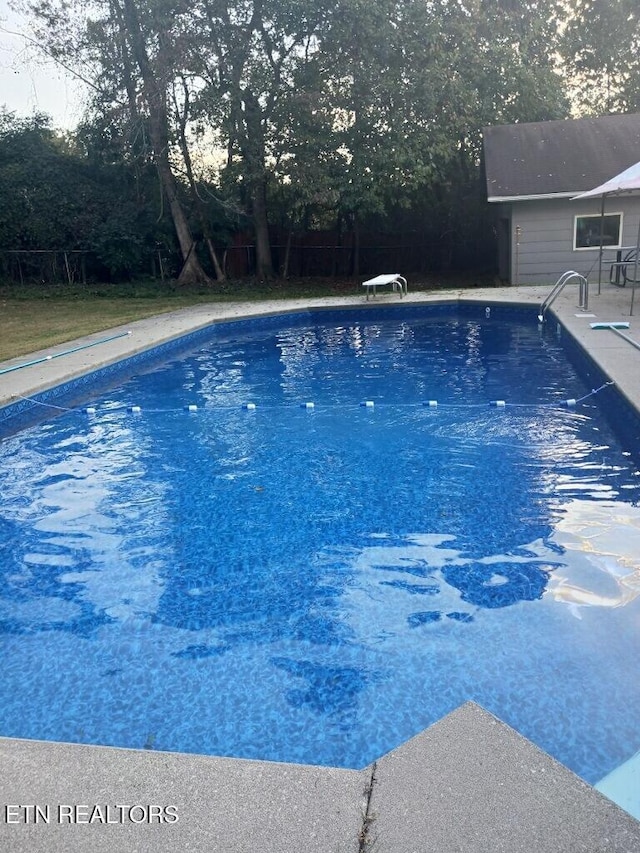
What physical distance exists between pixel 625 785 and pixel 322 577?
1.90 m

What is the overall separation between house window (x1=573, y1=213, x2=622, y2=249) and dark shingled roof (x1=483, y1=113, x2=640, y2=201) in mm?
794

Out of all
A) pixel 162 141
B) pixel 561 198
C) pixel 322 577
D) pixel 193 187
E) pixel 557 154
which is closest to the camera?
pixel 322 577

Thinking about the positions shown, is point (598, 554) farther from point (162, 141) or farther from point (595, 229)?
point (162, 141)

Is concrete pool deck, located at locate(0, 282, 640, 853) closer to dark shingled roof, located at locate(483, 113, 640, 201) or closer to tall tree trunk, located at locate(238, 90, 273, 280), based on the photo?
dark shingled roof, located at locate(483, 113, 640, 201)

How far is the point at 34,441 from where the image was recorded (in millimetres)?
6457

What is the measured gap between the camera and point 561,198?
15266 millimetres

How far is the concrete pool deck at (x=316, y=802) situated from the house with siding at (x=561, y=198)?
15.0 m

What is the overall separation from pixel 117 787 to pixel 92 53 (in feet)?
58.9

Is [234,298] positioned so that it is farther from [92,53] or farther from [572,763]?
[572,763]

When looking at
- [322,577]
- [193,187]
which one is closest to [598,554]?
[322,577]

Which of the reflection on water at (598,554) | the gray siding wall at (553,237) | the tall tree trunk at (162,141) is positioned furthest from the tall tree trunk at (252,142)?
the reflection on water at (598,554)

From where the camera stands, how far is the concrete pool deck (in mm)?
1669

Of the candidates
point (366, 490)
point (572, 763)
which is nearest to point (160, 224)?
point (366, 490)

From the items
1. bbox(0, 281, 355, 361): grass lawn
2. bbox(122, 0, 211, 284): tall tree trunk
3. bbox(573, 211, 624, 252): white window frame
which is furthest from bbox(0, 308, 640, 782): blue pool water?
bbox(122, 0, 211, 284): tall tree trunk
